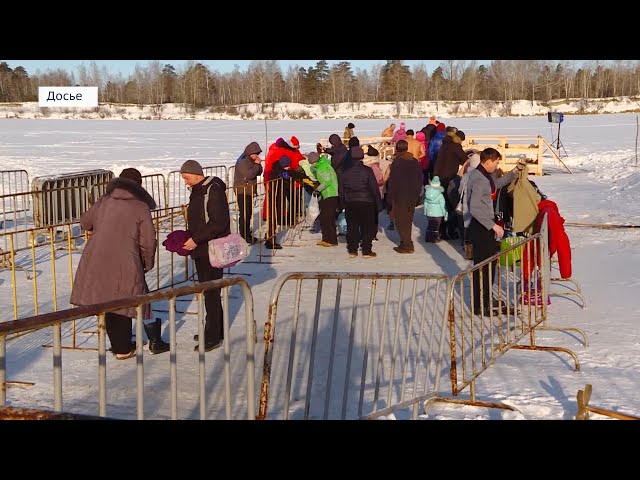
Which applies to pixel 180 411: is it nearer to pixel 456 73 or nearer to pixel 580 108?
pixel 580 108

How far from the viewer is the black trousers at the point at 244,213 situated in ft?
39.2

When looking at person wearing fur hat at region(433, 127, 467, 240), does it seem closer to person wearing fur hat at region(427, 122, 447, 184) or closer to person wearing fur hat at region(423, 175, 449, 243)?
person wearing fur hat at region(423, 175, 449, 243)

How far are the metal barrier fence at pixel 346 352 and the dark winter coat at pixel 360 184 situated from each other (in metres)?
2.27

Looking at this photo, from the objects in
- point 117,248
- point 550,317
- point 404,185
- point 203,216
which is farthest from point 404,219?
point 117,248

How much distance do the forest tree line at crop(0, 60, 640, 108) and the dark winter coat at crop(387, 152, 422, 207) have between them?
7832cm

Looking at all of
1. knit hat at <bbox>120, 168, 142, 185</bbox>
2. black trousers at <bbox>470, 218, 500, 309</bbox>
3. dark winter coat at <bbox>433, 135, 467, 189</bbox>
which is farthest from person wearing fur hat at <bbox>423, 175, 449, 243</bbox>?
knit hat at <bbox>120, 168, 142, 185</bbox>

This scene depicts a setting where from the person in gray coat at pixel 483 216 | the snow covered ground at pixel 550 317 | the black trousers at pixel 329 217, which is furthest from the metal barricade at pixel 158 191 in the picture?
the person in gray coat at pixel 483 216

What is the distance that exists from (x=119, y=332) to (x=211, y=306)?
84 cm

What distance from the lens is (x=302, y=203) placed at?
1424cm

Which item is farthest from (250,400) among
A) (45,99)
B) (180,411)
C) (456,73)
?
(456,73)

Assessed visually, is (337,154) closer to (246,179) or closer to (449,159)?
(449,159)

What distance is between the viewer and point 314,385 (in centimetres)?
600

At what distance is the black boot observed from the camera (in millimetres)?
6884

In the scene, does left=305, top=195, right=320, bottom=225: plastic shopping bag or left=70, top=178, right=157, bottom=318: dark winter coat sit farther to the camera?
left=305, top=195, right=320, bottom=225: plastic shopping bag
